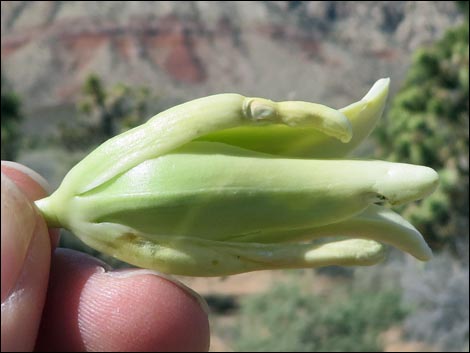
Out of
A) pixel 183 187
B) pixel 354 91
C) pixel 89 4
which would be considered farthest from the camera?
pixel 89 4

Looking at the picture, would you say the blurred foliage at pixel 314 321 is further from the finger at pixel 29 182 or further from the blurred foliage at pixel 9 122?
the finger at pixel 29 182

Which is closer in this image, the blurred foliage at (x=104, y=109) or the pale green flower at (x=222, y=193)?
the pale green flower at (x=222, y=193)

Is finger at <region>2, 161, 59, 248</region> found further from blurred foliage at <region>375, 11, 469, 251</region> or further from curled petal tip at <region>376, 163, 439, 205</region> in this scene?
blurred foliage at <region>375, 11, 469, 251</region>

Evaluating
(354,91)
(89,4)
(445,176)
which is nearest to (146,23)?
(89,4)

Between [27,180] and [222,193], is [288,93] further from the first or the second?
[222,193]

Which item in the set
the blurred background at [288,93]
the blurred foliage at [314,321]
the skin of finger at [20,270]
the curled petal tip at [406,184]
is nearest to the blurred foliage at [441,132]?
the blurred background at [288,93]

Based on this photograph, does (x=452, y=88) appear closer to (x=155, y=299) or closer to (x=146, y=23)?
(x=155, y=299)
